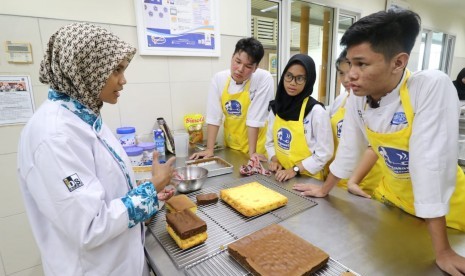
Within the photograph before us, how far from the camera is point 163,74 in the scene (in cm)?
198

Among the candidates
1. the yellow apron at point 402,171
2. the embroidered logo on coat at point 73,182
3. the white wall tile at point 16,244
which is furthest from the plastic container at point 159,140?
the yellow apron at point 402,171

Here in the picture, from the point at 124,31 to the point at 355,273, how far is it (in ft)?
6.23

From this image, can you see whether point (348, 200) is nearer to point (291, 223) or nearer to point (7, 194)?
point (291, 223)

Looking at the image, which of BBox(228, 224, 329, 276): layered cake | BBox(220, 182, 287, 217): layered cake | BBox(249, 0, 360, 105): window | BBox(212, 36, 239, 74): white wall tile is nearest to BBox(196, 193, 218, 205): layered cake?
BBox(220, 182, 287, 217): layered cake

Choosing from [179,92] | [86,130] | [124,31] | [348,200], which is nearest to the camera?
[86,130]

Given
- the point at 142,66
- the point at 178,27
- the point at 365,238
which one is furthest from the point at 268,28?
the point at 365,238

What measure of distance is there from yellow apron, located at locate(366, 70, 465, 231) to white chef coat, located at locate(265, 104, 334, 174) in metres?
0.36

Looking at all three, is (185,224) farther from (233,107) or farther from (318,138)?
(233,107)

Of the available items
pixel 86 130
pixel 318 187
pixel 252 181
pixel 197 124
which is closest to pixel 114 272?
pixel 86 130

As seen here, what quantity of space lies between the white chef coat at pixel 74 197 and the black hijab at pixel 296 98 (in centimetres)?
108

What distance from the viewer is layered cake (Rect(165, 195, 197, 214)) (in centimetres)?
103

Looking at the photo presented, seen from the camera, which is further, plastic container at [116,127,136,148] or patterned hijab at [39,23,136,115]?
plastic container at [116,127,136,148]

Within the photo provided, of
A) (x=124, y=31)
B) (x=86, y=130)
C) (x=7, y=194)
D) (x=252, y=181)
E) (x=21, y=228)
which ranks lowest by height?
(x=21, y=228)

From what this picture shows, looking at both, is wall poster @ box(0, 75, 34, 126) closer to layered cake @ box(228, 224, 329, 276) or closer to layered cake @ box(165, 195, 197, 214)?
layered cake @ box(165, 195, 197, 214)
